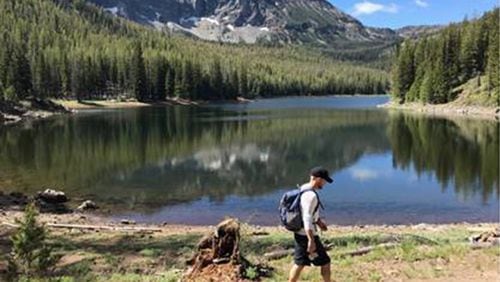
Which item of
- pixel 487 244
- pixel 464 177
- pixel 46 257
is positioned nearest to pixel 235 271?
pixel 46 257

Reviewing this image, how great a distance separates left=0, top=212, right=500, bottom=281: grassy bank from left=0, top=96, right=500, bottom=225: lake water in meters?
11.6

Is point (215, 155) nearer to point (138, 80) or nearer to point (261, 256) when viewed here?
point (261, 256)

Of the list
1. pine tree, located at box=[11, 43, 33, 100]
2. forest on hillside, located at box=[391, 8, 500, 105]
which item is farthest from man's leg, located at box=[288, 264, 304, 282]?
pine tree, located at box=[11, 43, 33, 100]

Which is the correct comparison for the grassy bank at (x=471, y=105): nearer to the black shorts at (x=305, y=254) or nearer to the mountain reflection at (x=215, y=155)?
the mountain reflection at (x=215, y=155)

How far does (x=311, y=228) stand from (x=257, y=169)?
144 feet

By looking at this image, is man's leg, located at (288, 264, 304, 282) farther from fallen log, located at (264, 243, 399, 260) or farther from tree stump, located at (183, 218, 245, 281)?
fallen log, located at (264, 243, 399, 260)

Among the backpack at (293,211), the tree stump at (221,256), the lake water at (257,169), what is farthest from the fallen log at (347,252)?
the lake water at (257,169)

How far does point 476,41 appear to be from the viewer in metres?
146

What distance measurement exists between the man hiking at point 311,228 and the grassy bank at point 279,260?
271 centimetres

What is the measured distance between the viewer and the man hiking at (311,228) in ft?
42.6

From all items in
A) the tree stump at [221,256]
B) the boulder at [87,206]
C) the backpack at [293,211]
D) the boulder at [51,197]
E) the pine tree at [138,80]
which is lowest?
the boulder at [87,206]

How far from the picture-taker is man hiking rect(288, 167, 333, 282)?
42.6ft

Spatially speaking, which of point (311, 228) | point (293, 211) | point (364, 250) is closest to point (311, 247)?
point (311, 228)

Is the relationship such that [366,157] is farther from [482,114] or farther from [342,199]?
[482,114]
